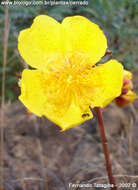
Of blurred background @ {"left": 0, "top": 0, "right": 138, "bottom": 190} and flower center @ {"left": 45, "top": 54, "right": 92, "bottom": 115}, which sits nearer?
flower center @ {"left": 45, "top": 54, "right": 92, "bottom": 115}

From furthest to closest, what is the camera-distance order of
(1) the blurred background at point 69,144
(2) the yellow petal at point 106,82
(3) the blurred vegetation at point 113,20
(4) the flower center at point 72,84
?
(3) the blurred vegetation at point 113,20 < (1) the blurred background at point 69,144 < (4) the flower center at point 72,84 < (2) the yellow petal at point 106,82

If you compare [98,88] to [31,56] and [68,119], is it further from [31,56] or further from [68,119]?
[31,56]

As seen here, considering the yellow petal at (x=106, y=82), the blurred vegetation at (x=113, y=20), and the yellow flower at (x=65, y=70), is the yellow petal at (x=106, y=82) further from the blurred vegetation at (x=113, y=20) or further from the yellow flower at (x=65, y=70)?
the blurred vegetation at (x=113, y=20)

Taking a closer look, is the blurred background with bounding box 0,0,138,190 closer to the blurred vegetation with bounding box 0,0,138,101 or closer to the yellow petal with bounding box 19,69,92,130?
the blurred vegetation with bounding box 0,0,138,101

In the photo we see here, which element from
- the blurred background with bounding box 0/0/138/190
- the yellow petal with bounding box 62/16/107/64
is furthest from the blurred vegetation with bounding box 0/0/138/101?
the yellow petal with bounding box 62/16/107/64

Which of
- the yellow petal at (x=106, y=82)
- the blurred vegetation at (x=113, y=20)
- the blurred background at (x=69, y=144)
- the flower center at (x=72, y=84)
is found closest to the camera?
the yellow petal at (x=106, y=82)

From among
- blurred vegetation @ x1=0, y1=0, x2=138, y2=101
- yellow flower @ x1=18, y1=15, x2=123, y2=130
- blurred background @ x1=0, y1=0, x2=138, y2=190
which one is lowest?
blurred background @ x1=0, y1=0, x2=138, y2=190

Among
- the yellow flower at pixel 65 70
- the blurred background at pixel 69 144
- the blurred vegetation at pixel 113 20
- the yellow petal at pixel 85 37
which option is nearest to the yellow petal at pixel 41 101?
the yellow flower at pixel 65 70

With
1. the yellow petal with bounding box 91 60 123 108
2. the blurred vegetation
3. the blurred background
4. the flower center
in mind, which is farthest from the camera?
the blurred vegetation

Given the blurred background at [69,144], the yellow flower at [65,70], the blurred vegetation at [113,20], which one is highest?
the blurred vegetation at [113,20]
